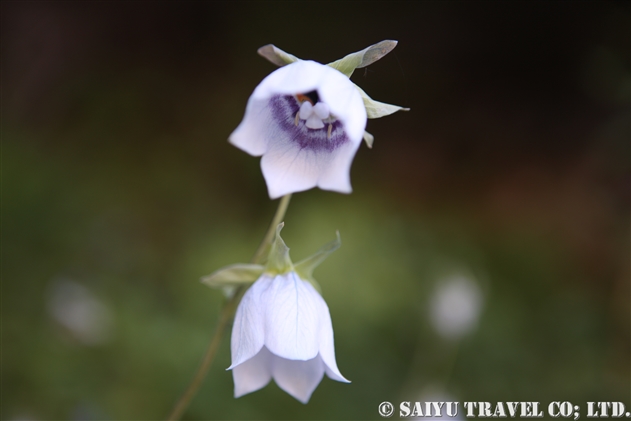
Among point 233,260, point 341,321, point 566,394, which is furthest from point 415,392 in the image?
point 233,260

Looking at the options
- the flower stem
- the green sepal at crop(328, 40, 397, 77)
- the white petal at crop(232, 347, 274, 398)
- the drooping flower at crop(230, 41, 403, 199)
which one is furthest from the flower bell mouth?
the white petal at crop(232, 347, 274, 398)

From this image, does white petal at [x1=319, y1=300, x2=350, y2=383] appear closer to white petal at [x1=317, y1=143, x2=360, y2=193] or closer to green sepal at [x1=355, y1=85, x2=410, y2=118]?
white petal at [x1=317, y1=143, x2=360, y2=193]

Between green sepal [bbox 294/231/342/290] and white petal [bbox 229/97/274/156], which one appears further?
green sepal [bbox 294/231/342/290]

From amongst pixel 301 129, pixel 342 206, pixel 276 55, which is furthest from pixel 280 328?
pixel 342 206

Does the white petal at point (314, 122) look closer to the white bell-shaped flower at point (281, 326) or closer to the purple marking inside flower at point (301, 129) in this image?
the purple marking inside flower at point (301, 129)

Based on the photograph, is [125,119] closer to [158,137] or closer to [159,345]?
[158,137]

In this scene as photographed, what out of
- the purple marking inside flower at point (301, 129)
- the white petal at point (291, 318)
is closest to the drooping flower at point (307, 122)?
the purple marking inside flower at point (301, 129)

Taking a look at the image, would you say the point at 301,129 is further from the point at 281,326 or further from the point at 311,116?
the point at 281,326
